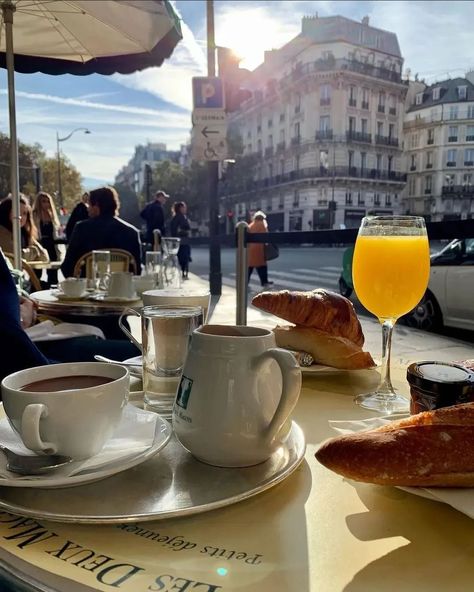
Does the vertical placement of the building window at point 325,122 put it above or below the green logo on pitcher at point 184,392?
above

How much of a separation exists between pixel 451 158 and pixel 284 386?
16.2 metres

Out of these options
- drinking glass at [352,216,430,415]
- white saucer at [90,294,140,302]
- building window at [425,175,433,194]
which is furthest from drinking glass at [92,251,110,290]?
building window at [425,175,433,194]

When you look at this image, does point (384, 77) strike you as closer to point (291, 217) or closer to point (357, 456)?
point (291, 217)

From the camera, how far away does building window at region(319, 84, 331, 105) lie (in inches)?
1339

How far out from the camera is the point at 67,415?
598mm

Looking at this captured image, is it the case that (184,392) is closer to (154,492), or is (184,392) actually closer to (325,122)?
(154,492)

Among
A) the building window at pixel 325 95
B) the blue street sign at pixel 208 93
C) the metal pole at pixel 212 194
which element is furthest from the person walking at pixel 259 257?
the building window at pixel 325 95

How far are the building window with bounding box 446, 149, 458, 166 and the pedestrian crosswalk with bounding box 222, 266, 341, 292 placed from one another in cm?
479

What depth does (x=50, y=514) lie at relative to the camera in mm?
529

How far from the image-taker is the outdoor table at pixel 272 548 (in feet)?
1.48

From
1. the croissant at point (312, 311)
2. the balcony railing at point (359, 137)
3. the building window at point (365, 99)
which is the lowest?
the croissant at point (312, 311)

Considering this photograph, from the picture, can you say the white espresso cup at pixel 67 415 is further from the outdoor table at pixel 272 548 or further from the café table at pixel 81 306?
the café table at pixel 81 306

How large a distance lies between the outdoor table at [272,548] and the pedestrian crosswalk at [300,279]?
8095mm

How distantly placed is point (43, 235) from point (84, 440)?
768 centimetres
